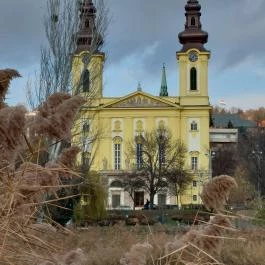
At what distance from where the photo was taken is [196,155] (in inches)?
2205

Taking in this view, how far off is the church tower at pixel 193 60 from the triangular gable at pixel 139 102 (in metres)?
1.86

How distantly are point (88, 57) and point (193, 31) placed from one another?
40.6m

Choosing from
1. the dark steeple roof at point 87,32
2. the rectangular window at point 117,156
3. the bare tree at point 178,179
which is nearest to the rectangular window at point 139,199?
the rectangular window at point 117,156

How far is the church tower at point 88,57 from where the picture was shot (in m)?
19.0

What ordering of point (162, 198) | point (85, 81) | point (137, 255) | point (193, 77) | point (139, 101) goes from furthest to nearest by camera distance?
point (193, 77), point (139, 101), point (162, 198), point (85, 81), point (137, 255)

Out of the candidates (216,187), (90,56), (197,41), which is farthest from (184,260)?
(197,41)

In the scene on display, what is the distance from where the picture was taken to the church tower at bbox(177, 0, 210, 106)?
5666 centimetres

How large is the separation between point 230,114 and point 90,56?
79835 millimetres

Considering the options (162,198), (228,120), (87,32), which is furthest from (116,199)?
(228,120)

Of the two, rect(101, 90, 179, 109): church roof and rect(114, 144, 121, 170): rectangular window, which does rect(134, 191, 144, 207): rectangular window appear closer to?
rect(114, 144, 121, 170): rectangular window

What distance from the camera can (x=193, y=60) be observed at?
58.4 metres

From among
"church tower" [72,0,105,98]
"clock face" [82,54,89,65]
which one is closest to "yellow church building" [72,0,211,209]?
"church tower" [72,0,105,98]

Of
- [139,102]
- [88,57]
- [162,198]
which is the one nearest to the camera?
[88,57]

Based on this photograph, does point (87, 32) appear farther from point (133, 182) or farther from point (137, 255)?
point (133, 182)
